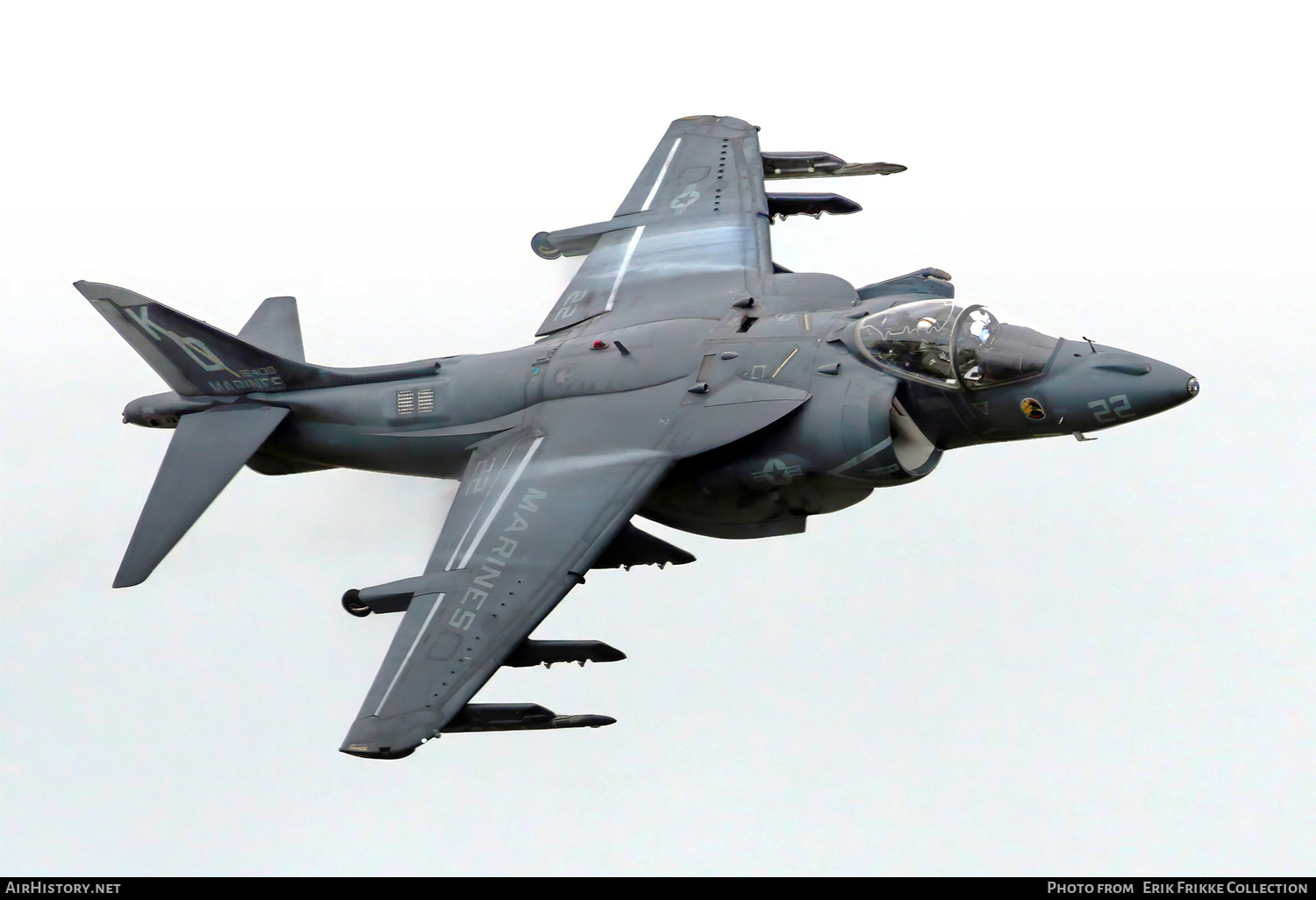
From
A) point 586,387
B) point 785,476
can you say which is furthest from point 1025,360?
point 586,387

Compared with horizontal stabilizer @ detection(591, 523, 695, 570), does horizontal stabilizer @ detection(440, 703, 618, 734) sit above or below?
below

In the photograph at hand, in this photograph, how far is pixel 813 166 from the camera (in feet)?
92.4

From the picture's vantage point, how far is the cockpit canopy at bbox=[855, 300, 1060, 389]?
21734mm

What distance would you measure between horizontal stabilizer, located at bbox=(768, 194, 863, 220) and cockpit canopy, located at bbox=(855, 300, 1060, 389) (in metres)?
5.61

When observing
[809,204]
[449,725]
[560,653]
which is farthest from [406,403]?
[809,204]

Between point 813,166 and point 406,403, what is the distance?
23.3 feet

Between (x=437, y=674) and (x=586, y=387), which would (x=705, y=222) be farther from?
(x=437, y=674)

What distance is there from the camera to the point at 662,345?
76.7 feet

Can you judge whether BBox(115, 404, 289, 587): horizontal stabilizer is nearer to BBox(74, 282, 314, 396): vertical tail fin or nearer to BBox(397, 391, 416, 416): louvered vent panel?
BBox(74, 282, 314, 396): vertical tail fin

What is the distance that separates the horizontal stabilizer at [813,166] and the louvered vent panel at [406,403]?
6.39m

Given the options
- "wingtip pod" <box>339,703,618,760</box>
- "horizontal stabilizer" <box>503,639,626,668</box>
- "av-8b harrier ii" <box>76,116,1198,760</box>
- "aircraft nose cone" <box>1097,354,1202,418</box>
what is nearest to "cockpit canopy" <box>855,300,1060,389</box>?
"av-8b harrier ii" <box>76,116,1198,760</box>

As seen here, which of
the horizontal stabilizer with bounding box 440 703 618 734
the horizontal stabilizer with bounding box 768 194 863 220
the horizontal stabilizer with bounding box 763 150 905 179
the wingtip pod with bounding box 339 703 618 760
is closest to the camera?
the wingtip pod with bounding box 339 703 618 760

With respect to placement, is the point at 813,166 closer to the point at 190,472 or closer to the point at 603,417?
the point at 603,417

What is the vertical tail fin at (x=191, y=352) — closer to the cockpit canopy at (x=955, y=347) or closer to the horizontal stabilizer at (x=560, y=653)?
the horizontal stabilizer at (x=560, y=653)
